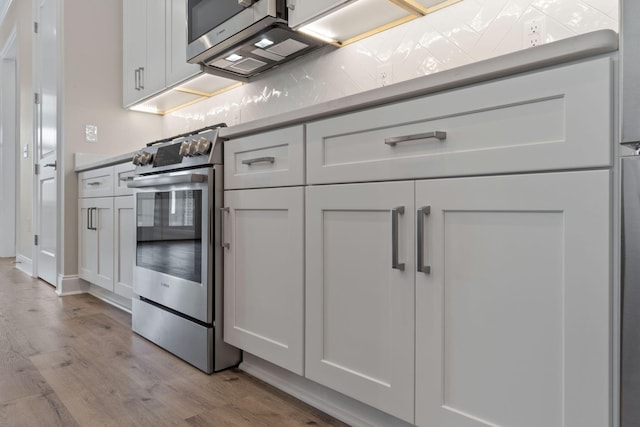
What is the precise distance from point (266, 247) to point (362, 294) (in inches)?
17.6

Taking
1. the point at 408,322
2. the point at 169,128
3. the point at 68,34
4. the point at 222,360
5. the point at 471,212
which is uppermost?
the point at 68,34

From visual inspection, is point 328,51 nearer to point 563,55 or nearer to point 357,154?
point 357,154

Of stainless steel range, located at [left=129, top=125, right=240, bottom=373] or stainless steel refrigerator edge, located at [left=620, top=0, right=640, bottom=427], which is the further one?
stainless steel range, located at [left=129, top=125, right=240, bottom=373]

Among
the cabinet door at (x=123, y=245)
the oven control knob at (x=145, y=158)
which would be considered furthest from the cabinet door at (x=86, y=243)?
the oven control knob at (x=145, y=158)

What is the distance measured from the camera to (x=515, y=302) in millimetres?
871

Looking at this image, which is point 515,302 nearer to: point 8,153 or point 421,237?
point 421,237

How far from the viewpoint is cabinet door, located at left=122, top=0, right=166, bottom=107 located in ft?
8.96

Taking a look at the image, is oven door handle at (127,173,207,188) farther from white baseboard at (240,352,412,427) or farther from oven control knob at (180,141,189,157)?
white baseboard at (240,352,412,427)

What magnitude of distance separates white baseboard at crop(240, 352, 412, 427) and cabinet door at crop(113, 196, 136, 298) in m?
1.11

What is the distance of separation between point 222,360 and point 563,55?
148cm

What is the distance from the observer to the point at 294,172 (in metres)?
1.36

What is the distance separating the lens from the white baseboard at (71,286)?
10.2 feet

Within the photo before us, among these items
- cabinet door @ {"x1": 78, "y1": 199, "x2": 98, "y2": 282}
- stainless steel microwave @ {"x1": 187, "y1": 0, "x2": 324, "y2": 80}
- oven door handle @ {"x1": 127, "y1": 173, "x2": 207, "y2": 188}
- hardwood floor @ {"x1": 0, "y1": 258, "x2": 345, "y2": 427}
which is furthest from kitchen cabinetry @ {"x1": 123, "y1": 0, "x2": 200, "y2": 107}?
hardwood floor @ {"x1": 0, "y1": 258, "x2": 345, "y2": 427}

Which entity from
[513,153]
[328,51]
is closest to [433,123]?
[513,153]
